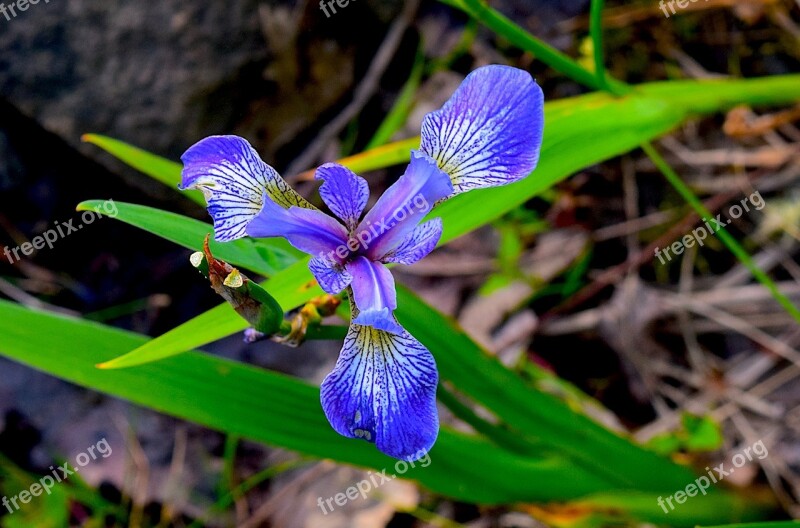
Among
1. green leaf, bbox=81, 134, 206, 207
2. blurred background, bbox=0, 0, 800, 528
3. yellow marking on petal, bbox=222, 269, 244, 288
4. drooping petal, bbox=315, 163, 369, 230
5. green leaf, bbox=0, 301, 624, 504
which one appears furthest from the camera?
blurred background, bbox=0, 0, 800, 528

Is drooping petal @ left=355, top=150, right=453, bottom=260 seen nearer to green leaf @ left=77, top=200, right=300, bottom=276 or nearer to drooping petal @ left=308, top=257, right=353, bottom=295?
drooping petal @ left=308, top=257, right=353, bottom=295

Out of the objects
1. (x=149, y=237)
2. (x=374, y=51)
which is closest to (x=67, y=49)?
(x=149, y=237)

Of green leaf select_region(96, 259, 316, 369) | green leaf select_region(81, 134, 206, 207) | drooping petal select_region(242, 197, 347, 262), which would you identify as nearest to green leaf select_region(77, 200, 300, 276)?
green leaf select_region(96, 259, 316, 369)

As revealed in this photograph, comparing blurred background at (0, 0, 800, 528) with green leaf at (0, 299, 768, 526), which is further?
blurred background at (0, 0, 800, 528)

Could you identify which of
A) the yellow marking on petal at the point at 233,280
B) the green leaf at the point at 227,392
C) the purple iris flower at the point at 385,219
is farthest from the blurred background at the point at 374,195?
the yellow marking on petal at the point at 233,280

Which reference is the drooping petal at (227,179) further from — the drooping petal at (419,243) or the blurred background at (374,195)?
the blurred background at (374,195)

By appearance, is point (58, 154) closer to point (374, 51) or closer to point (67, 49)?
point (67, 49)

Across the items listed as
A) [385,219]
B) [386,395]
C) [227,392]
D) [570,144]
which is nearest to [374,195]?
[570,144]
